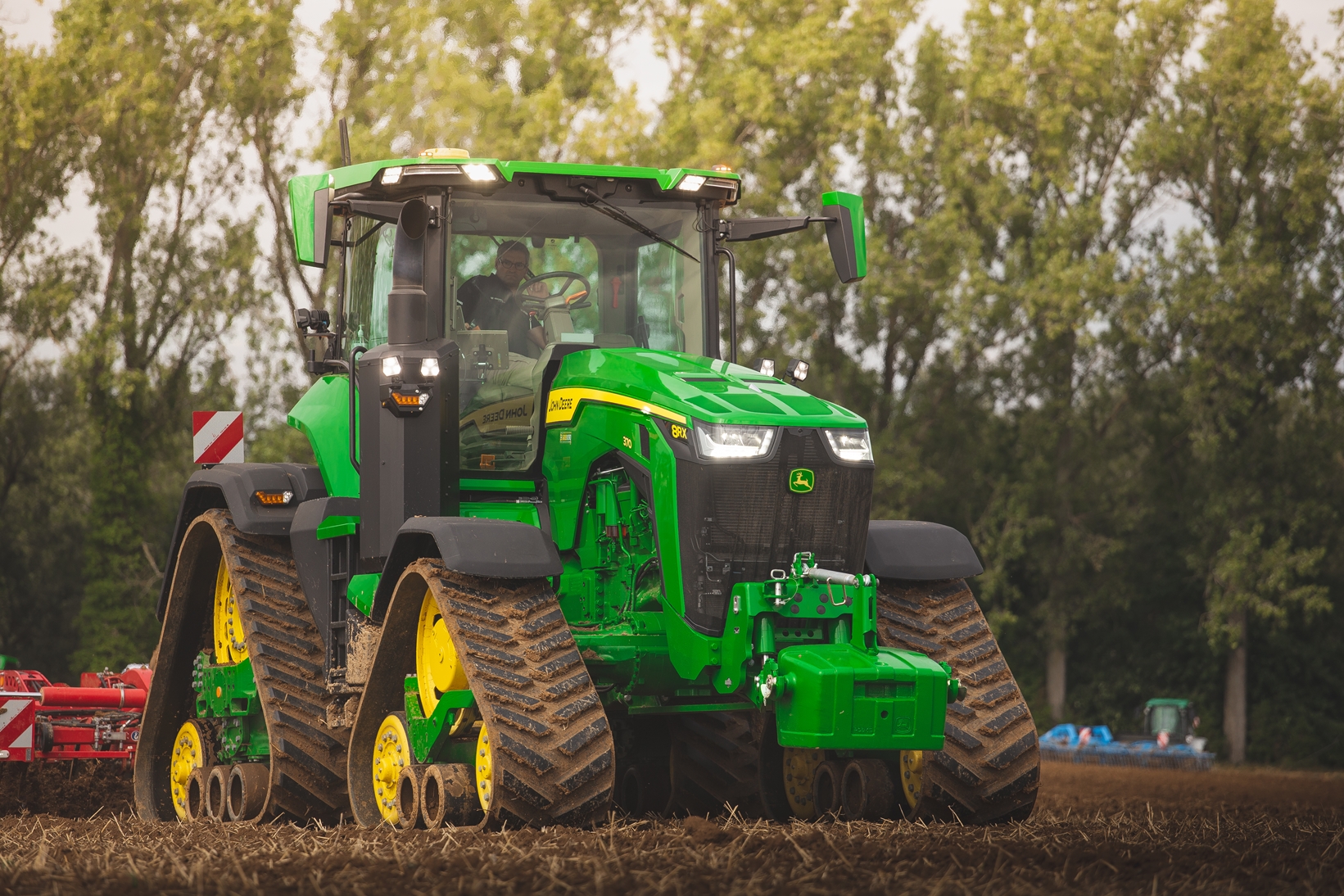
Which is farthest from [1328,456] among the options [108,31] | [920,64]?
[108,31]

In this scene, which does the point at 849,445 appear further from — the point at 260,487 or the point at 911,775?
the point at 260,487

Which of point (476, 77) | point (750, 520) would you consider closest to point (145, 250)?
Result: point (476, 77)

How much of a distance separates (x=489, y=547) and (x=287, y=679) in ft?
8.02

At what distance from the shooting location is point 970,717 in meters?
7.69

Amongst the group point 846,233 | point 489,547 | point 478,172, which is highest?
point 478,172

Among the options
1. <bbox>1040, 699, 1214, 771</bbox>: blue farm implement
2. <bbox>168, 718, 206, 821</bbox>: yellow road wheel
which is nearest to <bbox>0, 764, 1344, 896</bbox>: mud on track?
<bbox>168, 718, 206, 821</bbox>: yellow road wheel

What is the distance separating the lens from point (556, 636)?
7.16m

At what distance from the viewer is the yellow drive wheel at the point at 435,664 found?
24.2 ft

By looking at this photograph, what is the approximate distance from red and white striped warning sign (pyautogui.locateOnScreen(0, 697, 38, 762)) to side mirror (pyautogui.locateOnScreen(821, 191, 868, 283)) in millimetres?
5967

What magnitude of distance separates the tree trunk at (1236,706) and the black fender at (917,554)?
979 inches

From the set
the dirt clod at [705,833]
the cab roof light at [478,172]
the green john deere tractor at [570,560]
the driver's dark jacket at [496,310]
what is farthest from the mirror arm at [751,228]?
the dirt clod at [705,833]

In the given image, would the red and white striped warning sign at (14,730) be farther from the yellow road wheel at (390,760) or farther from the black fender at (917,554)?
the black fender at (917,554)

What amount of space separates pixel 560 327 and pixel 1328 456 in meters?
25.7

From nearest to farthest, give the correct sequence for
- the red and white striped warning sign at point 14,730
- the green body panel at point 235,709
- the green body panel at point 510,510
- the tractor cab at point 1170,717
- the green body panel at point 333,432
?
the green body panel at point 510,510
the green body panel at point 333,432
the green body panel at point 235,709
the red and white striped warning sign at point 14,730
the tractor cab at point 1170,717
